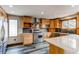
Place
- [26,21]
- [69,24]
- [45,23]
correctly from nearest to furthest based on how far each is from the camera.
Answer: [69,24] < [26,21] < [45,23]

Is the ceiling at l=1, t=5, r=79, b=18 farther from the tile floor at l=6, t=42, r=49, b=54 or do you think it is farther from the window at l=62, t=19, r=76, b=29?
the tile floor at l=6, t=42, r=49, b=54

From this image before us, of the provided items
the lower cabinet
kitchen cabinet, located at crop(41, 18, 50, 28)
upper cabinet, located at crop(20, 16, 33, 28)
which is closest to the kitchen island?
the lower cabinet

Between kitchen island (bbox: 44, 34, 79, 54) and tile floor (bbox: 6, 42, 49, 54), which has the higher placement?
kitchen island (bbox: 44, 34, 79, 54)

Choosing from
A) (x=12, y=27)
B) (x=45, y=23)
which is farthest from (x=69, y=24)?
(x=12, y=27)

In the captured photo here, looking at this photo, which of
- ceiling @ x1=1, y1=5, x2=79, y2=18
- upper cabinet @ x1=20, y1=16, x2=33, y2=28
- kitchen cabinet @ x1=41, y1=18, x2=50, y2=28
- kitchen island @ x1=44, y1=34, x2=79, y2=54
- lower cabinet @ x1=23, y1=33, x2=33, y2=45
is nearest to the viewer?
kitchen island @ x1=44, y1=34, x2=79, y2=54

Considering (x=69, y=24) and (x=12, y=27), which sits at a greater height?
(x=69, y=24)

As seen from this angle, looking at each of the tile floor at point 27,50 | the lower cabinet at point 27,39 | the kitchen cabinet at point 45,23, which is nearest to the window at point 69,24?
the kitchen cabinet at point 45,23

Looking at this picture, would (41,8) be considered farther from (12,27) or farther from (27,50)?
(12,27)
